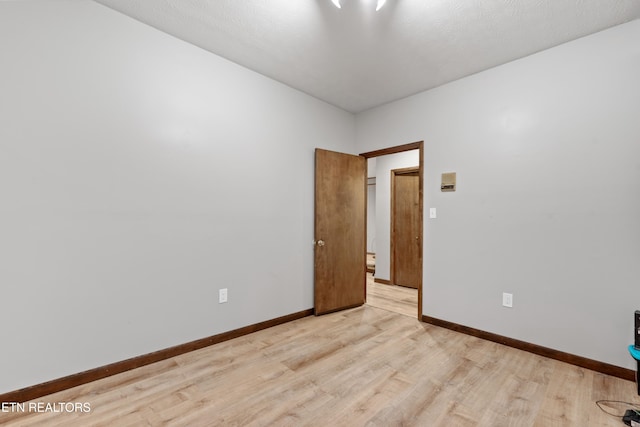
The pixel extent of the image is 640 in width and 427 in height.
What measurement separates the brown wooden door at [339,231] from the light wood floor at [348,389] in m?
0.92

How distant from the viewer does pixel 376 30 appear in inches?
89.2

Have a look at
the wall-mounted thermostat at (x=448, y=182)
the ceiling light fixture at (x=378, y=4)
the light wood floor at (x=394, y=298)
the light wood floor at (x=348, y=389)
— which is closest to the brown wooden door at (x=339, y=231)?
the light wood floor at (x=394, y=298)

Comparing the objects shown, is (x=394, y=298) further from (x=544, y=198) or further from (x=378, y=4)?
(x=378, y=4)

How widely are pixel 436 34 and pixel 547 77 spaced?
3.59 ft

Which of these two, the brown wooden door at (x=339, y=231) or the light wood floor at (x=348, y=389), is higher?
the brown wooden door at (x=339, y=231)

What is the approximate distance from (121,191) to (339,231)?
7.73 feet

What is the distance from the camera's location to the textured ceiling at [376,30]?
2.01 m

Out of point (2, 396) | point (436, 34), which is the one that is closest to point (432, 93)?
point (436, 34)

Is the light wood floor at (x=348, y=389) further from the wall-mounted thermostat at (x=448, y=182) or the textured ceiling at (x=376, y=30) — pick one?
the textured ceiling at (x=376, y=30)

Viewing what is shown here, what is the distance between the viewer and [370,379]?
83.5 inches

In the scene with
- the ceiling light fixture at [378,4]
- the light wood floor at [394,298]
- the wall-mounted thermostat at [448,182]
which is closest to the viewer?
the ceiling light fixture at [378,4]

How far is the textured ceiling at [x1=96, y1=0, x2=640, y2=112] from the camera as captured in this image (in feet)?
6.61

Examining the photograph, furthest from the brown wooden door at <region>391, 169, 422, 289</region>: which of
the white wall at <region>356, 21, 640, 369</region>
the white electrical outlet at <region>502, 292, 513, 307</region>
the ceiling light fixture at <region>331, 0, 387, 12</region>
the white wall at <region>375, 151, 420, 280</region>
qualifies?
the ceiling light fixture at <region>331, 0, 387, 12</region>

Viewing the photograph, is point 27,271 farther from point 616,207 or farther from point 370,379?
point 616,207
